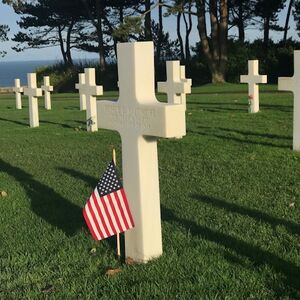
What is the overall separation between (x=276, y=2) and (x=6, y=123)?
1262 inches

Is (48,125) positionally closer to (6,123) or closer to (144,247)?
(6,123)

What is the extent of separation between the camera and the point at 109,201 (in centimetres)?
A: 434

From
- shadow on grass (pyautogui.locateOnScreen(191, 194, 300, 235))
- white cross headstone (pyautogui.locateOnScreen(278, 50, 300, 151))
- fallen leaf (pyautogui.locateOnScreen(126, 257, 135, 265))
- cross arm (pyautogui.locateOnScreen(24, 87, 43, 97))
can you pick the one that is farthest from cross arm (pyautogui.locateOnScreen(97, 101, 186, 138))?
cross arm (pyautogui.locateOnScreen(24, 87, 43, 97))

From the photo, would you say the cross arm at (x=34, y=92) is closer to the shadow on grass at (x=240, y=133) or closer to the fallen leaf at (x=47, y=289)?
the shadow on grass at (x=240, y=133)

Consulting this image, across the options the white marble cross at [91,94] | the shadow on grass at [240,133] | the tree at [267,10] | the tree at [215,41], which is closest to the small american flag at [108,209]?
the shadow on grass at [240,133]

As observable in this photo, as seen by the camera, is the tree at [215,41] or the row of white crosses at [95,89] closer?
the row of white crosses at [95,89]

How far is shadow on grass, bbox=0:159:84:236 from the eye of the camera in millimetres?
5512

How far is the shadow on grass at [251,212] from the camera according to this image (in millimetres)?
5055

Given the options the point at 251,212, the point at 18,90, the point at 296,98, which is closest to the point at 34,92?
the point at 18,90

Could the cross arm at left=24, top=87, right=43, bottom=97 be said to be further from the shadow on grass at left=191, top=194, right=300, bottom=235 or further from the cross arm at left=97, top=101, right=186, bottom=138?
the cross arm at left=97, top=101, right=186, bottom=138

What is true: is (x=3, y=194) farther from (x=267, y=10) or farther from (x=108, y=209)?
(x=267, y=10)

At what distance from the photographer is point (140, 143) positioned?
4.21 metres

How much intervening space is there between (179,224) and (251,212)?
0.73 metres

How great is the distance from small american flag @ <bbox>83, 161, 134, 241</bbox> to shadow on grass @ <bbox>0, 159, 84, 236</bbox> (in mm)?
869
